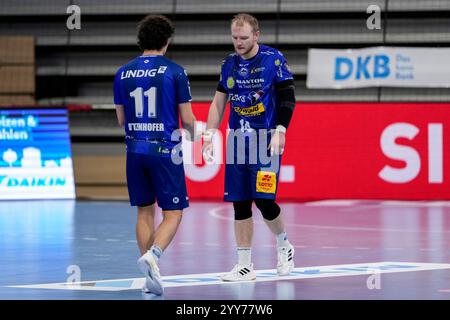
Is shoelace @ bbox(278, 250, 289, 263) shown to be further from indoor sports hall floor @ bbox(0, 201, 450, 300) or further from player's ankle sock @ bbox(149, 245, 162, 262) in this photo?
player's ankle sock @ bbox(149, 245, 162, 262)

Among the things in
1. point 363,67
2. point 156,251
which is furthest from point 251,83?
point 363,67

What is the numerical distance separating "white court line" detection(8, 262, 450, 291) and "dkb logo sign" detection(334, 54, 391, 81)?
10076 mm

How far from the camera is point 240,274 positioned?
8180mm

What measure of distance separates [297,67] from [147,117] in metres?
12.9

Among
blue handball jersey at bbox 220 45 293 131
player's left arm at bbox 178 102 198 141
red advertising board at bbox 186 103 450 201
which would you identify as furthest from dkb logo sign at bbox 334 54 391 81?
player's left arm at bbox 178 102 198 141

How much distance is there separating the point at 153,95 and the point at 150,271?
1.32m

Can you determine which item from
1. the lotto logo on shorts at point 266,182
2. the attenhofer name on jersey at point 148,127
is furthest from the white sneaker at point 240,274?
the attenhofer name on jersey at point 148,127

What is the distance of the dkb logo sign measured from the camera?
18875mm

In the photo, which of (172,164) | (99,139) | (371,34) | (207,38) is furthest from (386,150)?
(172,164)

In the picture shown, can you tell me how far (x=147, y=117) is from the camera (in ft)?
24.7

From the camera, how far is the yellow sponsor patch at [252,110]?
27.7 feet

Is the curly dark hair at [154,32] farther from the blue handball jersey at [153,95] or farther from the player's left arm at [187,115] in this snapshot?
the player's left arm at [187,115]

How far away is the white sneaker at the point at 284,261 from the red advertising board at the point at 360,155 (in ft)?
30.4
